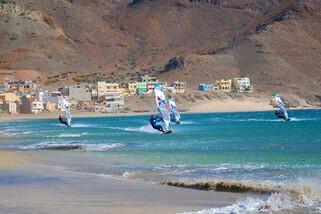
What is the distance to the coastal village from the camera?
144 meters

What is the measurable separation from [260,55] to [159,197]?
176 m

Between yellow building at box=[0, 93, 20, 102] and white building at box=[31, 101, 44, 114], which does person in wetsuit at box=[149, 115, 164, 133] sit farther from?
yellow building at box=[0, 93, 20, 102]

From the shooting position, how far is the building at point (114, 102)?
145250 mm

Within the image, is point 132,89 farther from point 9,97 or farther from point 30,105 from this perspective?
point 30,105

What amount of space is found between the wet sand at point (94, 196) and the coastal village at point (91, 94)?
10924 cm

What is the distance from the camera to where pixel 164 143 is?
5150cm

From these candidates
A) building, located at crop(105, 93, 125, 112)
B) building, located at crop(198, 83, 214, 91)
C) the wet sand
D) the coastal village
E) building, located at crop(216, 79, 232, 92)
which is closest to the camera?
the wet sand

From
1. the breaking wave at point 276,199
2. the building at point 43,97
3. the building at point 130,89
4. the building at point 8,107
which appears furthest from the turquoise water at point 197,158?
the building at point 130,89

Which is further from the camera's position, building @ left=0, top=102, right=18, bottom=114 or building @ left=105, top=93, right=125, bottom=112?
building @ left=105, top=93, right=125, bottom=112

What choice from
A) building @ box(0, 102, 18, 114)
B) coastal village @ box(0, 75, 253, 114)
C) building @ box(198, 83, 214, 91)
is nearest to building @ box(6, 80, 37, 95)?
coastal village @ box(0, 75, 253, 114)

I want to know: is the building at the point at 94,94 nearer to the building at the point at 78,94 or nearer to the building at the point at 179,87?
the building at the point at 78,94

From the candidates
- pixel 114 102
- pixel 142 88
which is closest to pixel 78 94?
pixel 114 102

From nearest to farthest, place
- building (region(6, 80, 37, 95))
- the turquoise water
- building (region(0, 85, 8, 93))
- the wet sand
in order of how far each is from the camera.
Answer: the wet sand
the turquoise water
building (region(0, 85, 8, 93))
building (region(6, 80, 37, 95))

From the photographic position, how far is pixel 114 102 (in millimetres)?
146875
